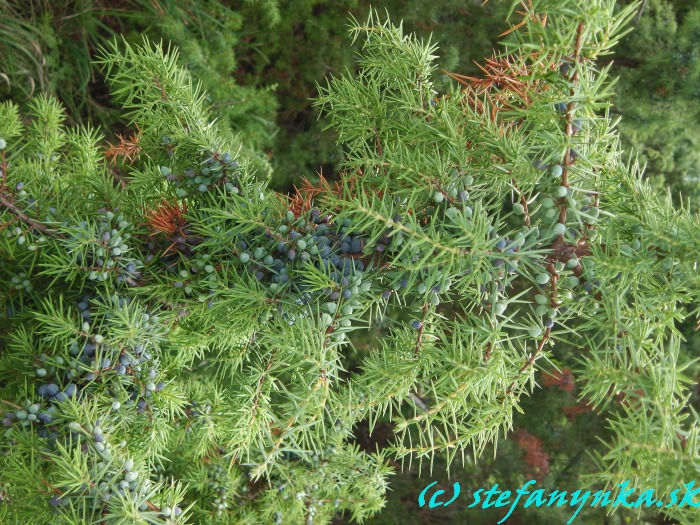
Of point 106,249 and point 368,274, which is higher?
point 368,274

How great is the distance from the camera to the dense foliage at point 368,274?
0.52 meters

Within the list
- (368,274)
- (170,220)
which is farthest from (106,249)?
(368,274)

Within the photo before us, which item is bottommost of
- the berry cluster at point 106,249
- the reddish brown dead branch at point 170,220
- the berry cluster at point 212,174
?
the berry cluster at point 106,249

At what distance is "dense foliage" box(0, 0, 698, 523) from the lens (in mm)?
517

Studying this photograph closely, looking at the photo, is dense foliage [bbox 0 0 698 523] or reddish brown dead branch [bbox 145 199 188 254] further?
reddish brown dead branch [bbox 145 199 188 254]

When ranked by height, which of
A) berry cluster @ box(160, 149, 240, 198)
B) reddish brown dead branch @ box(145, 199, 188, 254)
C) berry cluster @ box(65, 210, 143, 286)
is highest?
berry cluster @ box(160, 149, 240, 198)

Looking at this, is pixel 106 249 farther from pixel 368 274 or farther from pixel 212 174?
pixel 368 274

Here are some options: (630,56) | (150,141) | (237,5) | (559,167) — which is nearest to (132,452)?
(150,141)

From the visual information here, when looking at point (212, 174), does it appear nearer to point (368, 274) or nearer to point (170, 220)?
point (170, 220)

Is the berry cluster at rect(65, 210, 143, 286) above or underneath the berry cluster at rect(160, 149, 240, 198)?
underneath

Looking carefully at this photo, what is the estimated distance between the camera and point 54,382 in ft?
2.28

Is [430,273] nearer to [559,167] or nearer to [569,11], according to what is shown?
[559,167]

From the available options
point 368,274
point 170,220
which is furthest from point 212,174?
point 368,274

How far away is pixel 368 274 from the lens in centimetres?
60
